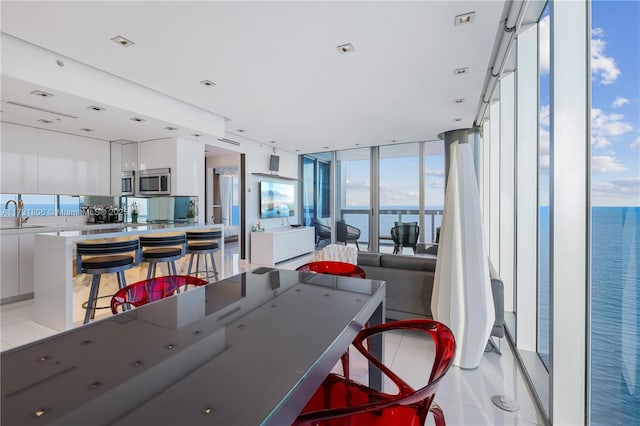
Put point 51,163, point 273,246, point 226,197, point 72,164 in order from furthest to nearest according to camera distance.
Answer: point 226,197, point 273,246, point 72,164, point 51,163

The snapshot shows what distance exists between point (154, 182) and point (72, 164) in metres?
1.23

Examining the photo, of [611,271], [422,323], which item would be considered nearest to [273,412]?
[422,323]

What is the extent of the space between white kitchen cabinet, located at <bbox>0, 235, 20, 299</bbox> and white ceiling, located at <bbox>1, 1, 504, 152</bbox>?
1559mm

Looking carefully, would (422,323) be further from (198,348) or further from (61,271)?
(61,271)

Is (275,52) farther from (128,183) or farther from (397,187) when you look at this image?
(397,187)

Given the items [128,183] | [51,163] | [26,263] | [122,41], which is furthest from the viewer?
[128,183]

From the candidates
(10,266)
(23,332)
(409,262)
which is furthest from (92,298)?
(409,262)

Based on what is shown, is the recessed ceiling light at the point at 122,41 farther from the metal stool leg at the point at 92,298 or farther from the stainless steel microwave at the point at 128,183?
the stainless steel microwave at the point at 128,183

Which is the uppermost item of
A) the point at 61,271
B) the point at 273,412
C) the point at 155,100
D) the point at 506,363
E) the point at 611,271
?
the point at 155,100

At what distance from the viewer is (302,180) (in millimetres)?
8242

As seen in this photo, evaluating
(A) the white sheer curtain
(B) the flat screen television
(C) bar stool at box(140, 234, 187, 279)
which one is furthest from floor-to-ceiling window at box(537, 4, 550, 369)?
(A) the white sheer curtain

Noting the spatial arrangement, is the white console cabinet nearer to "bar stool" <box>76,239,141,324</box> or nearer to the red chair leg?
"bar stool" <box>76,239,141,324</box>

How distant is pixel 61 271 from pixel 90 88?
73.5 inches

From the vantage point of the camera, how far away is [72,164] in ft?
15.2
